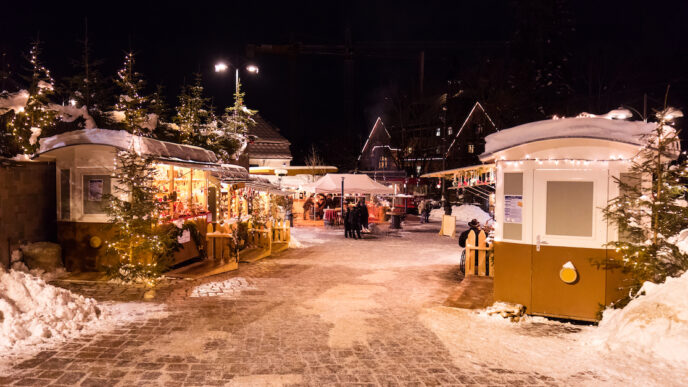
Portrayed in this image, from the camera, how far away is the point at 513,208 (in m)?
7.60

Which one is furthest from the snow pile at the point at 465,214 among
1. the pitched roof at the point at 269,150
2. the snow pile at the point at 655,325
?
the snow pile at the point at 655,325

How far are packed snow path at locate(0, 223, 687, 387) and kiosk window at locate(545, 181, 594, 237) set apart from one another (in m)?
1.52

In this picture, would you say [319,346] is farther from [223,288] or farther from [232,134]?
[232,134]

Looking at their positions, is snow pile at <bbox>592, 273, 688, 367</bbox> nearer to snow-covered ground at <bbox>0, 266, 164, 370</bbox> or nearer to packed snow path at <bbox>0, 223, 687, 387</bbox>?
packed snow path at <bbox>0, 223, 687, 387</bbox>

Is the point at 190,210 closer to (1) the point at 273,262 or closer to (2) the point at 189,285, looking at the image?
(1) the point at 273,262

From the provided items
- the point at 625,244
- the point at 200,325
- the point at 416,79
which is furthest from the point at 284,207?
the point at 416,79

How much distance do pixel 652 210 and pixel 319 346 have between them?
5.24 metres

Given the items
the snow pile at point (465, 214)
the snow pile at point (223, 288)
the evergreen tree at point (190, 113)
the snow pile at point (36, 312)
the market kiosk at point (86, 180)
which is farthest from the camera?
the snow pile at point (465, 214)

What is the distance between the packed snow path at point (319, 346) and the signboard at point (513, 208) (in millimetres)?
1687

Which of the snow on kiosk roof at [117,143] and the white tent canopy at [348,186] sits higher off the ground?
the snow on kiosk roof at [117,143]

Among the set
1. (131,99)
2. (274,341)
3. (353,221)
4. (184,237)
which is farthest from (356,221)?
(274,341)

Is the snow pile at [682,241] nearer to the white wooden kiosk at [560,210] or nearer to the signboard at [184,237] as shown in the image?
the white wooden kiosk at [560,210]

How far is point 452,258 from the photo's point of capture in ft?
46.3

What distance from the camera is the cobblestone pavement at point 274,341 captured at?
16.8 feet
